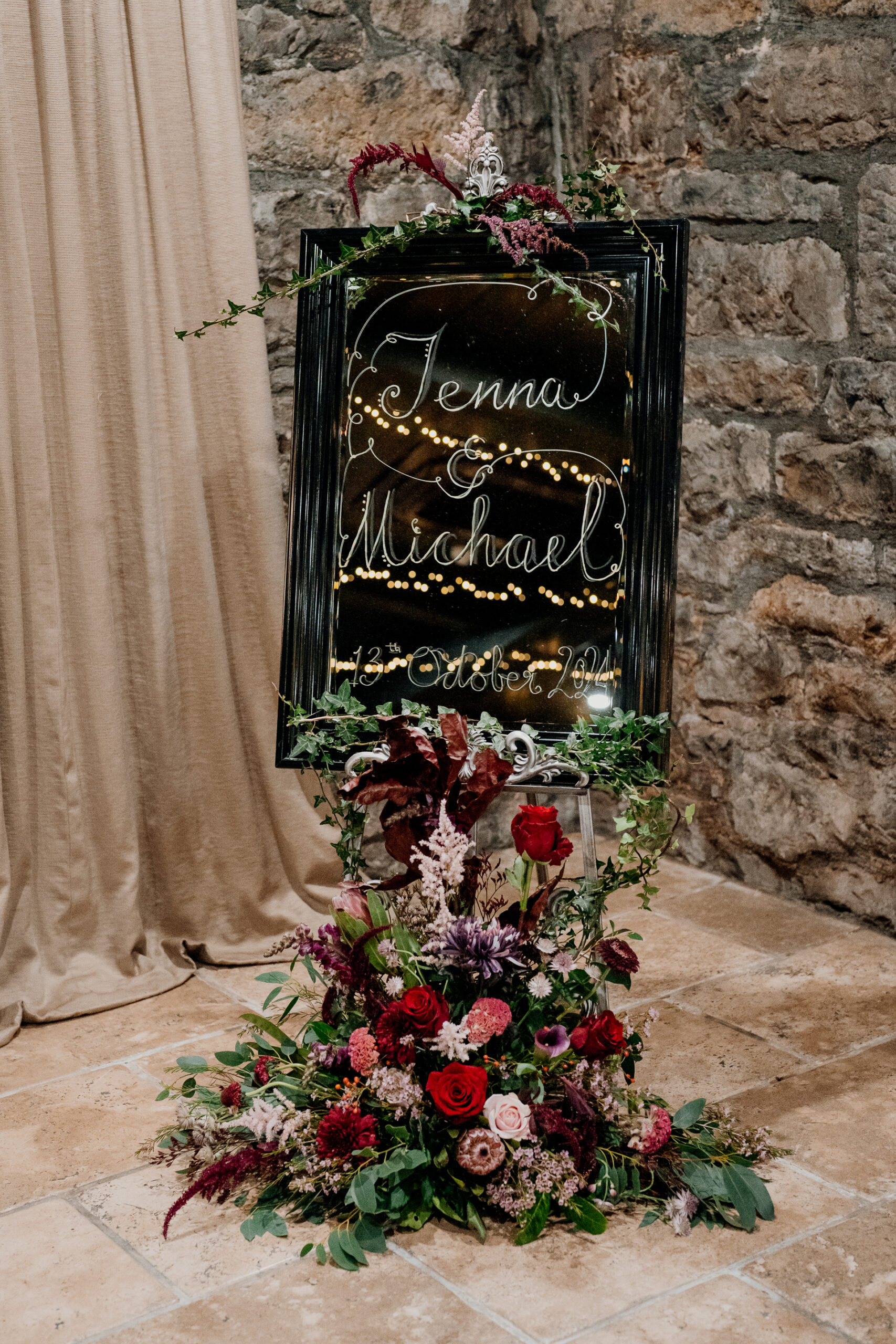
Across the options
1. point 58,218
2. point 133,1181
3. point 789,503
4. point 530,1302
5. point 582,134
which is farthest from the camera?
point 582,134

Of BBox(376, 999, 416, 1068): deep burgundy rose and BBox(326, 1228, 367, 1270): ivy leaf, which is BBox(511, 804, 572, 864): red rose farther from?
BBox(326, 1228, 367, 1270): ivy leaf

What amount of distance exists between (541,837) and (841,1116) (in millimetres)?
680

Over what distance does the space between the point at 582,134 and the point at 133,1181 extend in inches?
99.8

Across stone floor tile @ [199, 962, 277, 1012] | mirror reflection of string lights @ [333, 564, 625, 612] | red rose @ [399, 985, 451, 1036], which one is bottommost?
stone floor tile @ [199, 962, 277, 1012]

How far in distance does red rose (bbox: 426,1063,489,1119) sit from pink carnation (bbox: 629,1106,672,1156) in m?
0.24

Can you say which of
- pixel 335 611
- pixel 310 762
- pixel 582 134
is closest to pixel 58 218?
pixel 335 611

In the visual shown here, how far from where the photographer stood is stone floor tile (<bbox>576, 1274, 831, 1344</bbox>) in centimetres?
157

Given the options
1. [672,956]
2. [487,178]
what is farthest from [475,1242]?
[487,178]

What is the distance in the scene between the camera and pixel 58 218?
8.06 ft

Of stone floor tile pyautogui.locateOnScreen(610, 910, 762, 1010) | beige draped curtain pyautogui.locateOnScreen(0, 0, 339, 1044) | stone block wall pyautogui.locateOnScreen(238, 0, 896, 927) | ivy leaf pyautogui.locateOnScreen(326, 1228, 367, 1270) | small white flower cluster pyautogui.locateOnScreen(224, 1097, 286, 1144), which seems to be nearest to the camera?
ivy leaf pyautogui.locateOnScreen(326, 1228, 367, 1270)

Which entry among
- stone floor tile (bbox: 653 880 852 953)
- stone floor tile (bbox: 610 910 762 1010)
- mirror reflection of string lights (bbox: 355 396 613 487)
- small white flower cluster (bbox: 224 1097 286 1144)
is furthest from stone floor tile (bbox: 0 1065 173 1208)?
stone floor tile (bbox: 653 880 852 953)

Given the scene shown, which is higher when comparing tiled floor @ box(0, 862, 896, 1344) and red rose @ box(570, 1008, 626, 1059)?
red rose @ box(570, 1008, 626, 1059)

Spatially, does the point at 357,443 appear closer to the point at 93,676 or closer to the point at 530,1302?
the point at 93,676

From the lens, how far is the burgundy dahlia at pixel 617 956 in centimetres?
191
